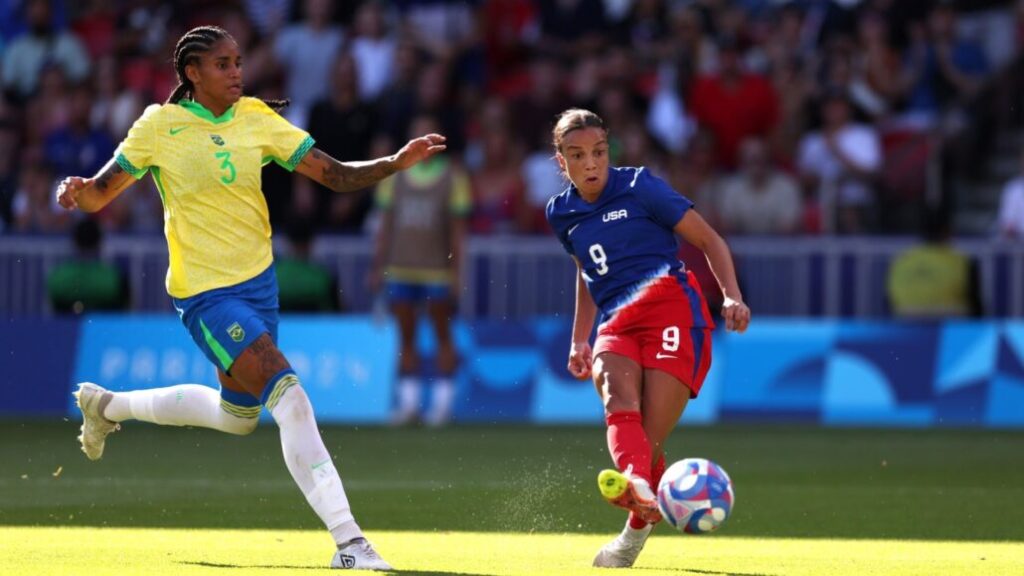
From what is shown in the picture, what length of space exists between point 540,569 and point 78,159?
1396 cm

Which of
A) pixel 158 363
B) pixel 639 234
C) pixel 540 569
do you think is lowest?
pixel 158 363

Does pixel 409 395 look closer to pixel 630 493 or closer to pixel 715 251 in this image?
pixel 715 251

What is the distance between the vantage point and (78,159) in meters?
21.8

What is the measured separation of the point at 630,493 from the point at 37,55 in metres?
16.2

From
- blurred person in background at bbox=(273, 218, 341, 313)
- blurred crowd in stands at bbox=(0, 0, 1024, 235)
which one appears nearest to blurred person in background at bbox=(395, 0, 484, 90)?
blurred crowd in stands at bbox=(0, 0, 1024, 235)

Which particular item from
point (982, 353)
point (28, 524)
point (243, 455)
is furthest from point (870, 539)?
point (982, 353)

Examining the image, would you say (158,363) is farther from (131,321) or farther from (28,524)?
(28,524)

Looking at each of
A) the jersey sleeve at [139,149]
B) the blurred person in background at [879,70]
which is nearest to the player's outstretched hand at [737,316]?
the jersey sleeve at [139,149]

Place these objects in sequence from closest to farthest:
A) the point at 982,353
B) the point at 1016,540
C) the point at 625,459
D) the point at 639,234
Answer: the point at 625,459 → the point at 639,234 → the point at 1016,540 → the point at 982,353

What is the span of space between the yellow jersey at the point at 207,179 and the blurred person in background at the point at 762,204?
1091 cm

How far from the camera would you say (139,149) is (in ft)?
31.2

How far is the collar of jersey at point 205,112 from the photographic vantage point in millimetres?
9594

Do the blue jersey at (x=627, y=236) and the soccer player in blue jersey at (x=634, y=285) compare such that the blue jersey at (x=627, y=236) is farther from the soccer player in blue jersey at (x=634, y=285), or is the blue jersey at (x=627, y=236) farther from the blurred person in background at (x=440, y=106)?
the blurred person in background at (x=440, y=106)

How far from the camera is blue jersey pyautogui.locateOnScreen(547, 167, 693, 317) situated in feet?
30.9
